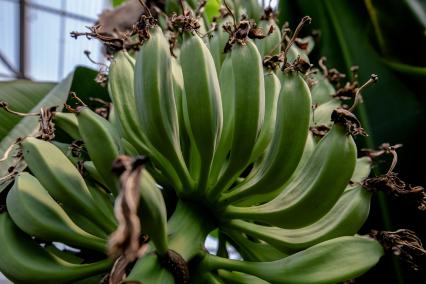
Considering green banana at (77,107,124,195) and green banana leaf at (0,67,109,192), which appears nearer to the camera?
green banana at (77,107,124,195)

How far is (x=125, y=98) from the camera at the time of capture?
75cm

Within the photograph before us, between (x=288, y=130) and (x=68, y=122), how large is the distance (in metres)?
0.36

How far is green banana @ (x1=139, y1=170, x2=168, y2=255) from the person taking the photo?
509mm

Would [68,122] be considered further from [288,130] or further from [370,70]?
[370,70]

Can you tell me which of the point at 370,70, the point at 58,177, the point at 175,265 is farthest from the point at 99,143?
the point at 370,70

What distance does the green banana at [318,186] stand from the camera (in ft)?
2.12

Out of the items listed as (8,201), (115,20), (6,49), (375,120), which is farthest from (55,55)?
(8,201)

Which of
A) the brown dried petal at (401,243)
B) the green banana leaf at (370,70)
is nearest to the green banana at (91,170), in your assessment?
the brown dried petal at (401,243)

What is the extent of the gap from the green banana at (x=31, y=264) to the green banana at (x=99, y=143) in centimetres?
11

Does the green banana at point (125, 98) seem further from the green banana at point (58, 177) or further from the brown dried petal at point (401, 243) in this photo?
the brown dried petal at point (401, 243)

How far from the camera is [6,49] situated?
338cm

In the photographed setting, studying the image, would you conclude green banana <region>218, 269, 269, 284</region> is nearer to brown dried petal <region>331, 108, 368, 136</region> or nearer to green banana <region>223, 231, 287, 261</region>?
Answer: green banana <region>223, 231, 287, 261</region>

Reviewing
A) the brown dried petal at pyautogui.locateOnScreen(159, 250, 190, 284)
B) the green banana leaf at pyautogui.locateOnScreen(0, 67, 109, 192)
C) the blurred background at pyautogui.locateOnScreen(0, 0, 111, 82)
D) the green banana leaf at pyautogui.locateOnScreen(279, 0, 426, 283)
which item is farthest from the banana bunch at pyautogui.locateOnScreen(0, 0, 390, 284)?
the blurred background at pyautogui.locateOnScreen(0, 0, 111, 82)

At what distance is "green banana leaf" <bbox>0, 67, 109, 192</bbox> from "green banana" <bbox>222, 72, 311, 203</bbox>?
34cm
